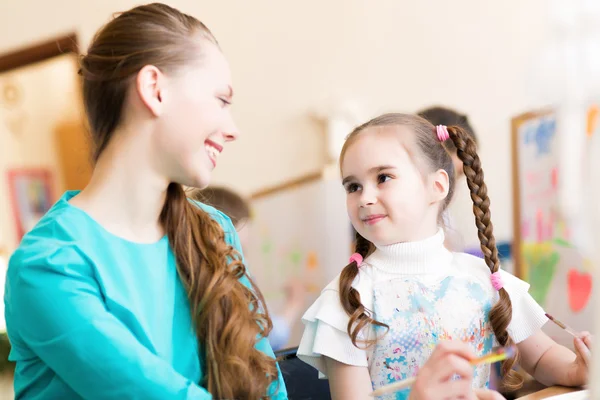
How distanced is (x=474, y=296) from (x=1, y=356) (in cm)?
200

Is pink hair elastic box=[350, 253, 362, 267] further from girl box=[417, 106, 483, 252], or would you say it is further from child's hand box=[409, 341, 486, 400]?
child's hand box=[409, 341, 486, 400]

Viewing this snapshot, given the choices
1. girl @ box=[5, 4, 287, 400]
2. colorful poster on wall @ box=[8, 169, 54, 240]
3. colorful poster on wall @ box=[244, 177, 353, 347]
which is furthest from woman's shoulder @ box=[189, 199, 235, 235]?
colorful poster on wall @ box=[8, 169, 54, 240]

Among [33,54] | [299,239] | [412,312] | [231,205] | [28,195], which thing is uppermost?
[33,54]

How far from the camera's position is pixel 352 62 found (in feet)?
9.06

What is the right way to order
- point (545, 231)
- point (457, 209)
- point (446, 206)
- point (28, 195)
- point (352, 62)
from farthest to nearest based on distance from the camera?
1. point (28, 195)
2. point (352, 62)
3. point (545, 231)
4. point (457, 209)
5. point (446, 206)

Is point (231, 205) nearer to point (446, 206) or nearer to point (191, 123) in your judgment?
point (446, 206)

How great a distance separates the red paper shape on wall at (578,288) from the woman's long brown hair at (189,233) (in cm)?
127

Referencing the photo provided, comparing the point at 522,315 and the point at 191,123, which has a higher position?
the point at 191,123

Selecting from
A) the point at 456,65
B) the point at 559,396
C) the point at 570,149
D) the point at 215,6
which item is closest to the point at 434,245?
the point at 559,396

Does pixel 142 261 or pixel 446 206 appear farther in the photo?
pixel 446 206

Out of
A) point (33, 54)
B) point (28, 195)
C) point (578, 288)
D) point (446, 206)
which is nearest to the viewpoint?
point (446, 206)

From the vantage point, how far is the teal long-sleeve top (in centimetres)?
81

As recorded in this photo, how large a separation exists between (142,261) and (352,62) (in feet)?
6.58

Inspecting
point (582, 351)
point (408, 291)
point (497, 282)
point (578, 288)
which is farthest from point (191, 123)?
point (578, 288)
